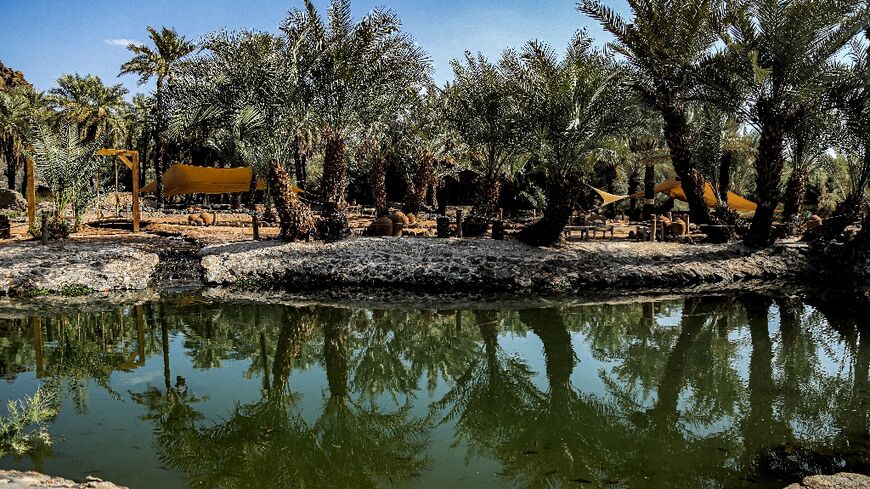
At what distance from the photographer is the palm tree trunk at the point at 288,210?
20.1 metres

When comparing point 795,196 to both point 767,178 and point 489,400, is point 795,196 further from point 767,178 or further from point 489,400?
point 489,400

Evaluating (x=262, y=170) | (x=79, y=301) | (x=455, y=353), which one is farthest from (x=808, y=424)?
(x=262, y=170)

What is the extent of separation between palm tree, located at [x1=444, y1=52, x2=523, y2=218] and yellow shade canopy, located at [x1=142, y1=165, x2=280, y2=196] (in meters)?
9.94

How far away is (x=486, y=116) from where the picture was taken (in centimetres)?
2502

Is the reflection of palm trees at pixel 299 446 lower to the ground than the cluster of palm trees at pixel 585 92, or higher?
lower

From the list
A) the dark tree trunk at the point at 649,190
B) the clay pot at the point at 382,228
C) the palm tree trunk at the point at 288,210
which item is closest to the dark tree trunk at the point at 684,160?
the dark tree trunk at the point at 649,190

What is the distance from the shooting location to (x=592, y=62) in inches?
794

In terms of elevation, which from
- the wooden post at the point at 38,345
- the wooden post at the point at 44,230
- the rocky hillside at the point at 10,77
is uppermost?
the rocky hillside at the point at 10,77

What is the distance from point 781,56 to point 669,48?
3139 millimetres

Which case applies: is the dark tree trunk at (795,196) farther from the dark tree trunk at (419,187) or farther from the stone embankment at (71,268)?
the stone embankment at (71,268)

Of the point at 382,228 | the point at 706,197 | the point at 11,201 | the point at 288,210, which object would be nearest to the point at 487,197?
the point at 382,228

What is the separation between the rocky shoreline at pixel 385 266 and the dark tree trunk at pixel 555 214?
0.52 metres

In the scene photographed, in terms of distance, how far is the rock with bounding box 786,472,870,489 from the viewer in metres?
5.26

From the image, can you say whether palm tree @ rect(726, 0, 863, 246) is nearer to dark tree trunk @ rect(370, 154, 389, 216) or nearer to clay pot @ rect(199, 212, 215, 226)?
dark tree trunk @ rect(370, 154, 389, 216)
